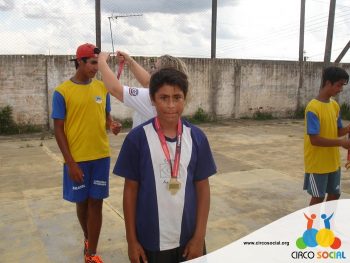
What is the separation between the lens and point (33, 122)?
1027 cm

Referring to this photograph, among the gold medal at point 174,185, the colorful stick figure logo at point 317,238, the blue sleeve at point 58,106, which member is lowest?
the colorful stick figure logo at point 317,238

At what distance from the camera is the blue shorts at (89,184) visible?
306cm

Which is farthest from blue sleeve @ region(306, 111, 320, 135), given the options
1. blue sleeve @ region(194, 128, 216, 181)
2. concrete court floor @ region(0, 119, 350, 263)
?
blue sleeve @ region(194, 128, 216, 181)

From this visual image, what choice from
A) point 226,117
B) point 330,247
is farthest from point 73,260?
point 226,117

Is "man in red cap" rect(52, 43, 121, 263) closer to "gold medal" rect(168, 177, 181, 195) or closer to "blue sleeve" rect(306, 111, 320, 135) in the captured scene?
"gold medal" rect(168, 177, 181, 195)

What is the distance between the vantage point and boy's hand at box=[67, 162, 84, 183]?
2.95m

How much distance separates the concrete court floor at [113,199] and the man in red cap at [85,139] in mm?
509

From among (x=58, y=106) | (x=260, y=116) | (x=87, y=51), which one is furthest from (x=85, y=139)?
(x=260, y=116)

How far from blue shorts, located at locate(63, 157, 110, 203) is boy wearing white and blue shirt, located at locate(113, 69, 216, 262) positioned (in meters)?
1.14

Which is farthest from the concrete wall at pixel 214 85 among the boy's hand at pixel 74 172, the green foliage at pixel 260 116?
the boy's hand at pixel 74 172

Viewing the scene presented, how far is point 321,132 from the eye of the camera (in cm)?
331

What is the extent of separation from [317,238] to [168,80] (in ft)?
5.55

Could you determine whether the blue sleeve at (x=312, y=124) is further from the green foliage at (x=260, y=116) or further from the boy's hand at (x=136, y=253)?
the green foliage at (x=260, y=116)

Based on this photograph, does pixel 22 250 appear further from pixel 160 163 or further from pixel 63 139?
pixel 160 163
